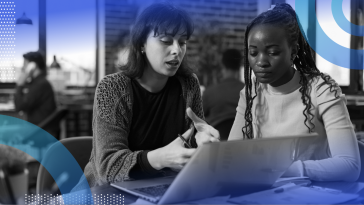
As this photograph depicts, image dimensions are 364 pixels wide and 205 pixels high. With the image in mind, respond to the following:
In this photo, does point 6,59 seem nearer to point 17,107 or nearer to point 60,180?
point 60,180

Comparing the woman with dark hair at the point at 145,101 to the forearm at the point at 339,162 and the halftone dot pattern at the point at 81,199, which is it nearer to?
the halftone dot pattern at the point at 81,199

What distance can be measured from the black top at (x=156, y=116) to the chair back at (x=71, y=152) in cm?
22

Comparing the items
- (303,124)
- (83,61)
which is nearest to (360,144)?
(303,124)

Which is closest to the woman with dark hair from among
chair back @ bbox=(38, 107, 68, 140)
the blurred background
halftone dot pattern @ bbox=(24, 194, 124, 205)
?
halftone dot pattern @ bbox=(24, 194, 124, 205)

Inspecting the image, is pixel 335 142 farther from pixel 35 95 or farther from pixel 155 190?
pixel 35 95

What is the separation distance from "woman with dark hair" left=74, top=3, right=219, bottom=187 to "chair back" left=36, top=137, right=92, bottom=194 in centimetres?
9

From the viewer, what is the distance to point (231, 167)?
621 millimetres

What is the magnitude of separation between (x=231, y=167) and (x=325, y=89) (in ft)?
1.66

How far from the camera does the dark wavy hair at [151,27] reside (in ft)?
3.47

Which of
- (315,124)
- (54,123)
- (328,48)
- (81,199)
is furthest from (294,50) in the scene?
(54,123)

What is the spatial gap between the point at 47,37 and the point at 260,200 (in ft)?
12.5

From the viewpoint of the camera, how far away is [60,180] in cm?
117

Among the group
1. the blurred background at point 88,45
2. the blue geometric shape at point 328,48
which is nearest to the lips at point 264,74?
the blue geometric shape at point 328,48

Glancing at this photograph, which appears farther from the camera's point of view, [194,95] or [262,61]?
[194,95]
